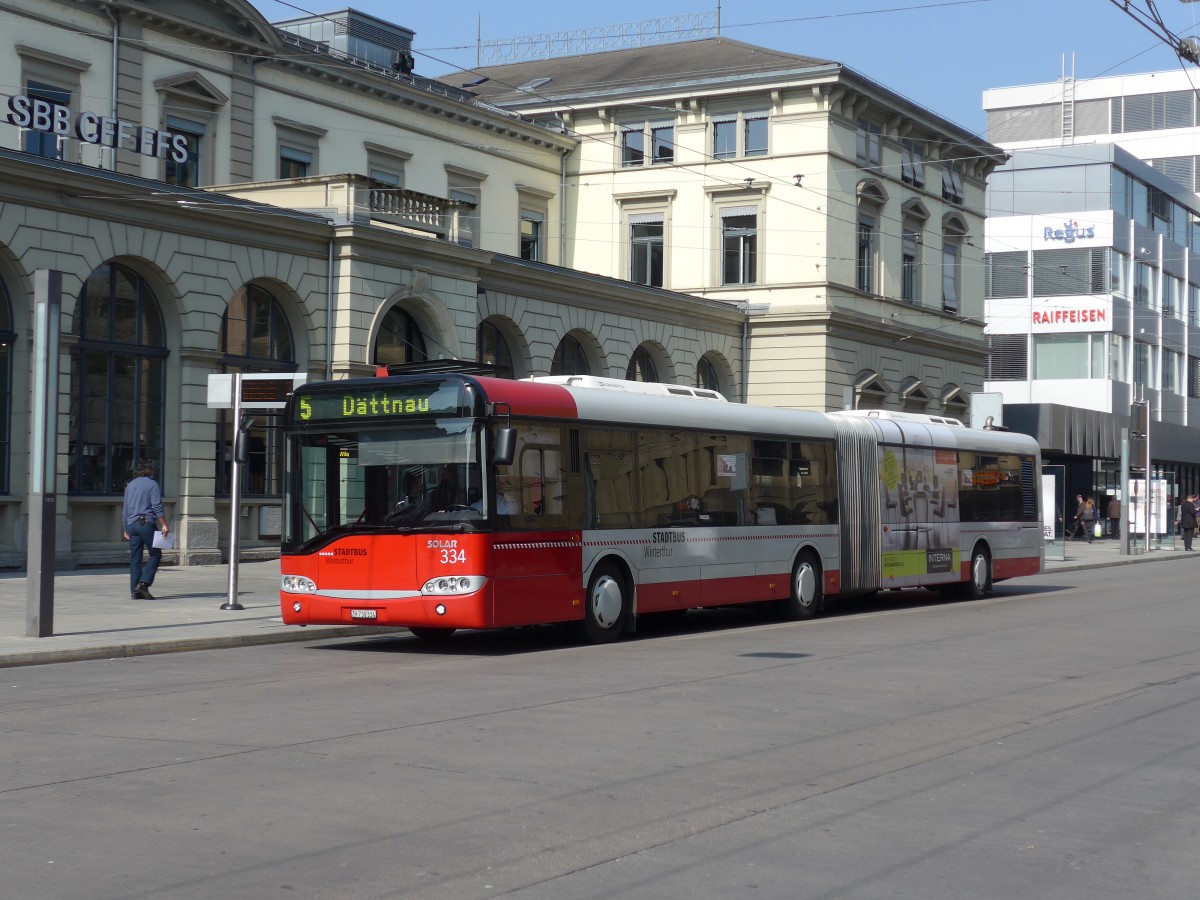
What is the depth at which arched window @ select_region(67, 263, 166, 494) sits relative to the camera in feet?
88.3

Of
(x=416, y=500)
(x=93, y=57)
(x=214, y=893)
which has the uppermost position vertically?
(x=93, y=57)

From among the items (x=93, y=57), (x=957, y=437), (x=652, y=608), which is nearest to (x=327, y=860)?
(x=652, y=608)

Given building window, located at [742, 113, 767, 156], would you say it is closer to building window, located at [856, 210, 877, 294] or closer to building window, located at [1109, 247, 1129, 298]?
building window, located at [856, 210, 877, 294]

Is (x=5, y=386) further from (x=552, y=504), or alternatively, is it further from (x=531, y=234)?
(x=531, y=234)

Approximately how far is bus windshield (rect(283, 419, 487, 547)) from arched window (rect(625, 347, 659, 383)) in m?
25.4

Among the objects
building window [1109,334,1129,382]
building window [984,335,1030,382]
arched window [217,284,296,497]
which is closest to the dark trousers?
arched window [217,284,296,497]

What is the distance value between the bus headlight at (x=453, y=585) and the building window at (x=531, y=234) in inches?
1245

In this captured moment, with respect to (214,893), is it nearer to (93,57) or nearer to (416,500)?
(416,500)

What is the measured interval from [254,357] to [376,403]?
14.3m

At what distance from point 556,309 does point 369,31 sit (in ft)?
31.9

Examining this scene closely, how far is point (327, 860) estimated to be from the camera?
22.0 feet

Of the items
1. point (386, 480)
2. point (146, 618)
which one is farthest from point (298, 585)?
point (146, 618)

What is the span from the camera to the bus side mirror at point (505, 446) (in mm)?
15719

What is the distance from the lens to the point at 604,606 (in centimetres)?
1781
